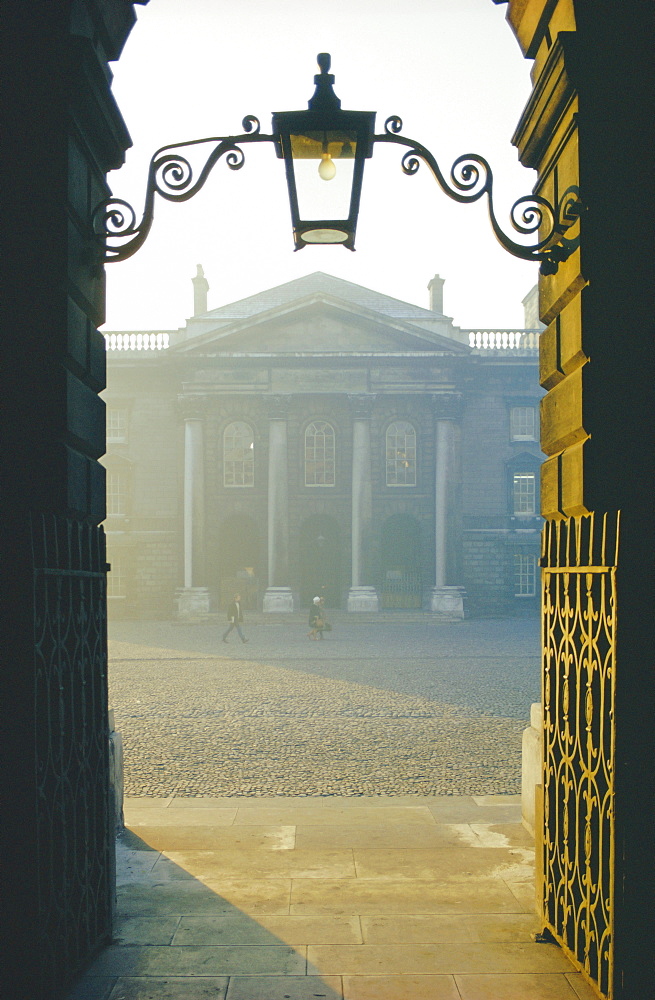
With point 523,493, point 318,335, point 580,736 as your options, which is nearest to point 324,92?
point 580,736

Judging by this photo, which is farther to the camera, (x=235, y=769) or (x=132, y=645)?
(x=132, y=645)

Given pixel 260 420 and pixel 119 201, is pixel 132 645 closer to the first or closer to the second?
pixel 260 420

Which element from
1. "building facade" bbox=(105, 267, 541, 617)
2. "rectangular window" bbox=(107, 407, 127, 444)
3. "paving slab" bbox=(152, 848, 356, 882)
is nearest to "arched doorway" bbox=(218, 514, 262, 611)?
"building facade" bbox=(105, 267, 541, 617)

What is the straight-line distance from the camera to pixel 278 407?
104 feet

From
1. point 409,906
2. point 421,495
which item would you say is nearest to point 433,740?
point 409,906

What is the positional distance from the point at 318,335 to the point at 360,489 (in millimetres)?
5769

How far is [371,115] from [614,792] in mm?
2818

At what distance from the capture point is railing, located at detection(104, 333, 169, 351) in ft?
112

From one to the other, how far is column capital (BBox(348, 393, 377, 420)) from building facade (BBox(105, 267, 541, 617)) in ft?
0.16

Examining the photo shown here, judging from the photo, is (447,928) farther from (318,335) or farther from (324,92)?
(318,335)

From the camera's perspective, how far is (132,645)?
22125 mm

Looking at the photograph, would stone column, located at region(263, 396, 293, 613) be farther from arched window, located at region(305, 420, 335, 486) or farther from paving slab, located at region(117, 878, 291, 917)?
paving slab, located at region(117, 878, 291, 917)

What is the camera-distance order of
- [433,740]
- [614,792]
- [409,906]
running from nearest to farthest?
[614,792] < [409,906] < [433,740]

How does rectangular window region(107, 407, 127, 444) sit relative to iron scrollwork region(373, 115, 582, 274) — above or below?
above
